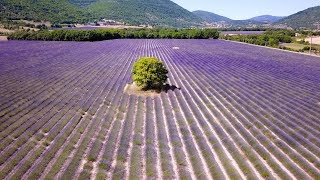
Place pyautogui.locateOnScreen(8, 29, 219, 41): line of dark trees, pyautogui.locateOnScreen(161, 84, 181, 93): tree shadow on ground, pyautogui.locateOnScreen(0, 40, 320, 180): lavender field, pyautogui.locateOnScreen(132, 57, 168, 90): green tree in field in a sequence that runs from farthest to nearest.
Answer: pyautogui.locateOnScreen(8, 29, 219, 41): line of dark trees
pyautogui.locateOnScreen(161, 84, 181, 93): tree shadow on ground
pyautogui.locateOnScreen(132, 57, 168, 90): green tree in field
pyautogui.locateOnScreen(0, 40, 320, 180): lavender field

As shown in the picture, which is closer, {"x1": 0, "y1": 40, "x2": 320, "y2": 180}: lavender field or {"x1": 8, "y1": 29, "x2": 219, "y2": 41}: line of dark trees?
{"x1": 0, "y1": 40, "x2": 320, "y2": 180}: lavender field

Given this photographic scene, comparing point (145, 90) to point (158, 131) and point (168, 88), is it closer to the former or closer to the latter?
point (168, 88)

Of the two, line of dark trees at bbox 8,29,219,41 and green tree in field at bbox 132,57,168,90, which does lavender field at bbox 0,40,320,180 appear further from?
line of dark trees at bbox 8,29,219,41

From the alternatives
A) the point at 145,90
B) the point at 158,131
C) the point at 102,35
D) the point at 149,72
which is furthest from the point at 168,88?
the point at 102,35

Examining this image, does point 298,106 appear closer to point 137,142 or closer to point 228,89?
point 228,89

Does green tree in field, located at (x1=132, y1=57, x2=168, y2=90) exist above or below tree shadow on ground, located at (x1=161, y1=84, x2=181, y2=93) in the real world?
above

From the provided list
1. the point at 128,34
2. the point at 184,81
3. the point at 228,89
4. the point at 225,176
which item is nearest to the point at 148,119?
the point at 225,176

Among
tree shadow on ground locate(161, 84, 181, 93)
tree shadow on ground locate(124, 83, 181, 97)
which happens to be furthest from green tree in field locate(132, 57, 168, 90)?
tree shadow on ground locate(161, 84, 181, 93)

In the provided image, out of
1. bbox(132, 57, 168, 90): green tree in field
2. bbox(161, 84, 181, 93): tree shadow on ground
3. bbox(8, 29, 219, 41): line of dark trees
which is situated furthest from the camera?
bbox(8, 29, 219, 41): line of dark trees
